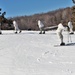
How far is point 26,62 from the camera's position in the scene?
11.5m

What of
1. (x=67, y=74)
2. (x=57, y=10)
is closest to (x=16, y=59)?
(x=67, y=74)

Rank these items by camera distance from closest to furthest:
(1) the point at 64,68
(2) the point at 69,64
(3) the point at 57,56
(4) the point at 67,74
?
(4) the point at 67,74 < (1) the point at 64,68 < (2) the point at 69,64 < (3) the point at 57,56

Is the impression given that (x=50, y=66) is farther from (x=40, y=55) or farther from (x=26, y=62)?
(x=40, y=55)

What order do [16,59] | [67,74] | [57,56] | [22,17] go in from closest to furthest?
1. [67,74]
2. [16,59]
3. [57,56]
4. [22,17]

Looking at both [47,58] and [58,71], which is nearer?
[58,71]

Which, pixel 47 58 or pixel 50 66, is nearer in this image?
pixel 50 66

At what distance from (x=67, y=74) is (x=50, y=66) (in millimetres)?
1563

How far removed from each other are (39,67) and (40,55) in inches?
118

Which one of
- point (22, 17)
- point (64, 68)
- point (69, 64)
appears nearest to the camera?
point (64, 68)

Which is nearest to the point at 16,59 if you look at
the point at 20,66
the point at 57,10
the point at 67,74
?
the point at 20,66

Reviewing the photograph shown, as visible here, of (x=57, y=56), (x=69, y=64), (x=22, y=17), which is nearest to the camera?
(x=69, y=64)

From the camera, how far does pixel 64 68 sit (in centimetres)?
1031

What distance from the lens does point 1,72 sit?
31.5ft

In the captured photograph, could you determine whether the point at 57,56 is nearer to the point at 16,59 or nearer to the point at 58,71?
the point at 16,59
